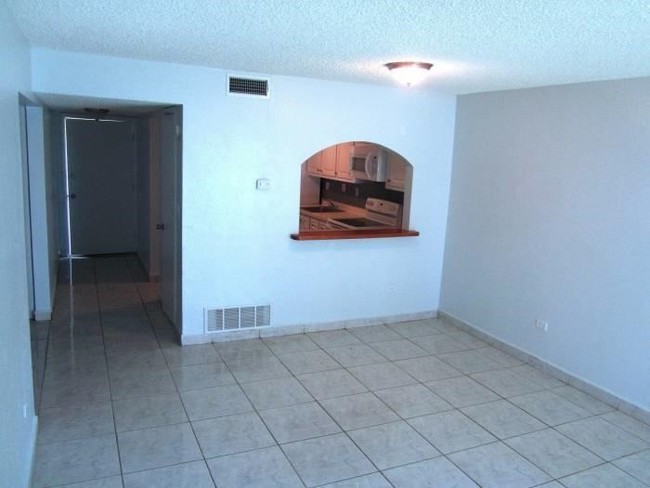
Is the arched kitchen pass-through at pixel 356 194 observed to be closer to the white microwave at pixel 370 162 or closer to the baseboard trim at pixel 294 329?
the white microwave at pixel 370 162

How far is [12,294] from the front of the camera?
2.25 m

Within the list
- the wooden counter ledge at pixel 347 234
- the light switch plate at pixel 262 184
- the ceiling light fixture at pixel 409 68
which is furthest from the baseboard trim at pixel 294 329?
the ceiling light fixture at pixel 409 68

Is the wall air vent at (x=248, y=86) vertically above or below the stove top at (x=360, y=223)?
above

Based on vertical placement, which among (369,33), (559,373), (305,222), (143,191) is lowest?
(559,373)

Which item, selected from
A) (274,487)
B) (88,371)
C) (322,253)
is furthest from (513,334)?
(88,371)

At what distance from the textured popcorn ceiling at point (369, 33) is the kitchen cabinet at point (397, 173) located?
169cm

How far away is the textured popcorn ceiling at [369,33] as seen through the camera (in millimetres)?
2129

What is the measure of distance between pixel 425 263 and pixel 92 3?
3943 mm

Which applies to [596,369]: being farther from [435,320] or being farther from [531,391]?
[435,320]

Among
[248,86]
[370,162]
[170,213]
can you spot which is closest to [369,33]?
[248,86]

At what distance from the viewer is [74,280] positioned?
6.43 metres

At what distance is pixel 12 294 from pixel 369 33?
204cm

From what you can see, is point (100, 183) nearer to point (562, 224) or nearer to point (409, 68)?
point (409, 68)

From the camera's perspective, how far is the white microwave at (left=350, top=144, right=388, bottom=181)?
5.86 metres
